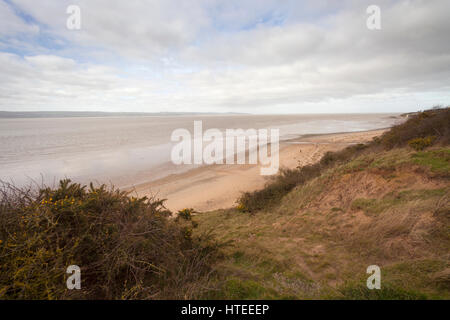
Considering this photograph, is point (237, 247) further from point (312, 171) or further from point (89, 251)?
point (312, 171)

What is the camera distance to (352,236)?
17.0 ft

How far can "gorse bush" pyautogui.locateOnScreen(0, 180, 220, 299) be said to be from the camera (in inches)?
94.2

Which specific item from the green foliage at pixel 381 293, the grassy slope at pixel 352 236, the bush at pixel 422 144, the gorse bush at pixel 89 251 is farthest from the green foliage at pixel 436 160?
the gorse bush at pixel 89 251

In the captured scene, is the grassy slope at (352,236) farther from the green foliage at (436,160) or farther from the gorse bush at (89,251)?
the gorse bush at (89,251)

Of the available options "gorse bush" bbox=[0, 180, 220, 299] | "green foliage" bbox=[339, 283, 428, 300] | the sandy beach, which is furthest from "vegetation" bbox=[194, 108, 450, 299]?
the sandy beach

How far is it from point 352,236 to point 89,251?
5577mm

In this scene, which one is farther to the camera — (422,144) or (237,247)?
(422,144)

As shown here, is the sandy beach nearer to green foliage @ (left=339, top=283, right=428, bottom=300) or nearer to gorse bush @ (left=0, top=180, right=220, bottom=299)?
gorse bush @ (left=0, top=180, right=220, bottom=299)

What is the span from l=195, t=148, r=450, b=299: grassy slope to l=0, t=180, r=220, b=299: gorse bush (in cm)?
96

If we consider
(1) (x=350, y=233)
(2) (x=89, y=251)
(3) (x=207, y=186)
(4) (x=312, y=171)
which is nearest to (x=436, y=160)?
(1) (x=350, y=233)

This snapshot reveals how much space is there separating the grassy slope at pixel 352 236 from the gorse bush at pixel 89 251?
0.96 metres

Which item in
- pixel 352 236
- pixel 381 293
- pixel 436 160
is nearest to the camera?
pixel 381 293
